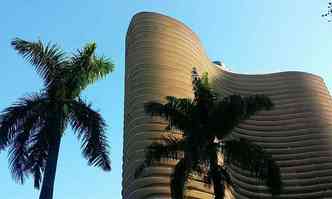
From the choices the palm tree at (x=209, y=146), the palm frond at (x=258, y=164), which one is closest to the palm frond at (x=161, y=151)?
the palm tree at (x=209, y=146)

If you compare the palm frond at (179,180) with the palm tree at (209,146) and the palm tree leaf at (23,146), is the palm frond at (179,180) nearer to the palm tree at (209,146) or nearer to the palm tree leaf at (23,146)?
the palm tree at (209,146)

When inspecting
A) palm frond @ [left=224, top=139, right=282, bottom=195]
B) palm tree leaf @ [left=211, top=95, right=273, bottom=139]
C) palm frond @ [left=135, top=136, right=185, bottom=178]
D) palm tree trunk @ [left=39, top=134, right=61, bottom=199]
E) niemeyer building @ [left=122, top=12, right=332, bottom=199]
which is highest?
niemeyer building @ [left=122, top=12, right=332, bottom=199]

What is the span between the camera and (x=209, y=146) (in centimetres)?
2958

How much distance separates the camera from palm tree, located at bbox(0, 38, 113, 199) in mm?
20812

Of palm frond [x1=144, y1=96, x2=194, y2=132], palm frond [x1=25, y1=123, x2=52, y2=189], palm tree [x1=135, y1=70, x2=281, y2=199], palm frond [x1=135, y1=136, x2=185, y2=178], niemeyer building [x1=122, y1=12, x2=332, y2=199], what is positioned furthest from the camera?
niemeyer building [x1=122, y1=12, x2=332, y2=199]

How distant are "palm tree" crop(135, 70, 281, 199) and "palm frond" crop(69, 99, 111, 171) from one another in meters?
7.85

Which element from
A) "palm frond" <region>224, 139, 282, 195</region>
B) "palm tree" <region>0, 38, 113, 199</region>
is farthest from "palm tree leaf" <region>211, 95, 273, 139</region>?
"palm tree" <region>0, 38, 113, 199</region>

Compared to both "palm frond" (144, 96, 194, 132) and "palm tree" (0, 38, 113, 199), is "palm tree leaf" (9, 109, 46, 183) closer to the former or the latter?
"palm tree" (0, 38, 113, 199)

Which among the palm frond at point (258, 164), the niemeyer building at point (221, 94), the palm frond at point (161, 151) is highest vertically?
the niemeyer building at point (221, 94)

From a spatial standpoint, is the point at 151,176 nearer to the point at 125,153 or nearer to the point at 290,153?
the point at 125,153

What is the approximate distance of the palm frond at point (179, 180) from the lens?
28.5m

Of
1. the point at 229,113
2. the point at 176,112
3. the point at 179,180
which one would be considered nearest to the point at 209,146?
the point at 229,113

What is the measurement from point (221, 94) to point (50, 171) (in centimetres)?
6918

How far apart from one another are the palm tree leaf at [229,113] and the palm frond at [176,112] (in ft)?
4.89
